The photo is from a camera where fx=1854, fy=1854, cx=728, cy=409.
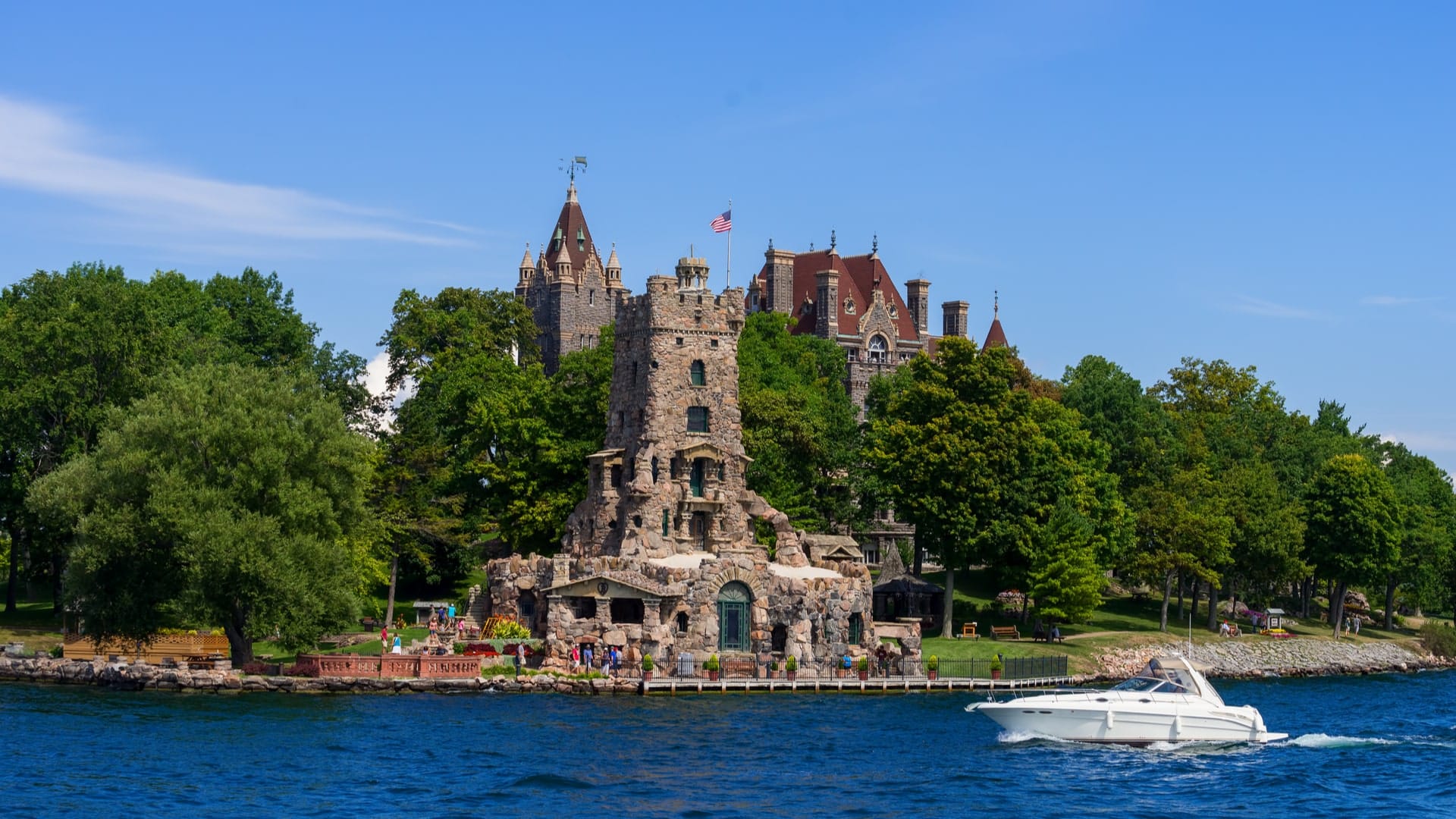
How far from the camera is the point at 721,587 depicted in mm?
69188

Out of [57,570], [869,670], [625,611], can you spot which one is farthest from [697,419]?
[57,570]

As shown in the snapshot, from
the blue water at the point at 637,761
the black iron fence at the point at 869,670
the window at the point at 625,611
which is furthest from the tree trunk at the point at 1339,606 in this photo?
the window at the point at 625,611

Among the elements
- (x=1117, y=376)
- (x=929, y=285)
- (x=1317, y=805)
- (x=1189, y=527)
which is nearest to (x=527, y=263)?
(x=929, y=285)

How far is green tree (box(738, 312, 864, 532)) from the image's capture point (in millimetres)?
82562

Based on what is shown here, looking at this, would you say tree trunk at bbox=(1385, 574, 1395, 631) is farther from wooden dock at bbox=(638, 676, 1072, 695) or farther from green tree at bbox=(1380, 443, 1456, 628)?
wooden dock at bbox=(638, 676, 1072, 695)

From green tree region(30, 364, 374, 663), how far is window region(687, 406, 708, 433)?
16.7m

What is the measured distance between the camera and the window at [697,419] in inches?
2975

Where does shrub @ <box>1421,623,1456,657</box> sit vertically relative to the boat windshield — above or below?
above

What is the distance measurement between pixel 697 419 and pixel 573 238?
70.2 meters

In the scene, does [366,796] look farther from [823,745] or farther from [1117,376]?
[1117,376]

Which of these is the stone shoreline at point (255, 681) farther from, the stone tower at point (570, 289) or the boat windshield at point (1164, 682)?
the stone tower at point (570, 289)

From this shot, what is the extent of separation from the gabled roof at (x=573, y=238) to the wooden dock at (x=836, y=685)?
264 feet

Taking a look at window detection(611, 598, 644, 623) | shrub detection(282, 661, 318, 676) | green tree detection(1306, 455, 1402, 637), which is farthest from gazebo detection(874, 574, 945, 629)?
shrub detection(282, 661, 318, 676)

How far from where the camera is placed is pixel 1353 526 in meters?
94.4
